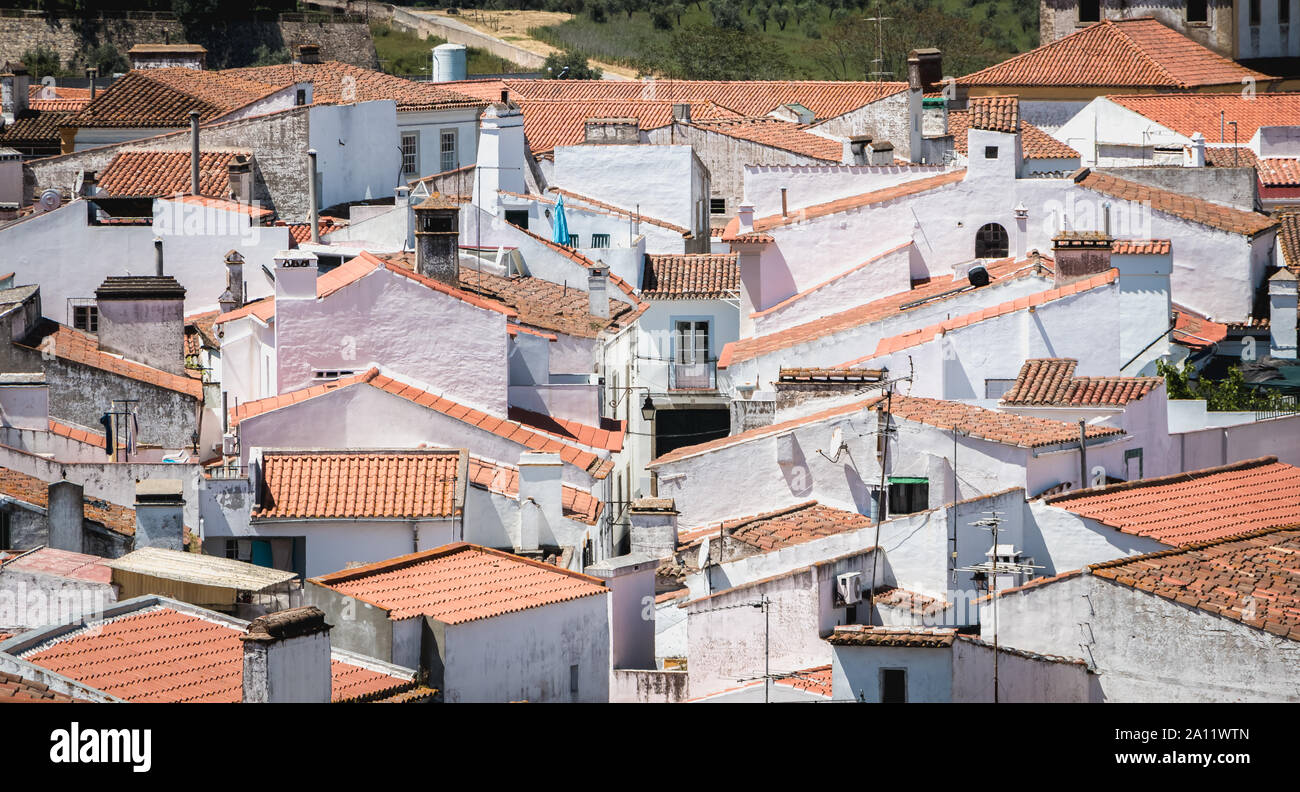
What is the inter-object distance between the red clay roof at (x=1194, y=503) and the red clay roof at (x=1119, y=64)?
35075 mm

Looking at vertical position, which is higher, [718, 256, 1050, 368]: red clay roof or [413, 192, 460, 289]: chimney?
[413, 192, 460, 289]: chimney

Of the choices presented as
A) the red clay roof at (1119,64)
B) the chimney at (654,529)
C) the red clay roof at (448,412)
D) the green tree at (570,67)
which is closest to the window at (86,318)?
the red clay roof at (448,412)

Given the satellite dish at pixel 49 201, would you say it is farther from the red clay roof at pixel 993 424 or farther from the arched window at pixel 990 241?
the red clay roof at pixel 993 424

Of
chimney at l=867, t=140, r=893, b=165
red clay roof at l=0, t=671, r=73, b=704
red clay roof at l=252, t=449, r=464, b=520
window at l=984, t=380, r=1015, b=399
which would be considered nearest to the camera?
red clay roof at l=0, t=671, r=73, b=704

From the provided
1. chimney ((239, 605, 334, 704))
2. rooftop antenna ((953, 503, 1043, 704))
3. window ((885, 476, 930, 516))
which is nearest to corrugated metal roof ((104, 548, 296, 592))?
chimney ((239, 605, 334, 704))

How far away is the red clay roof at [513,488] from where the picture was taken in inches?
1026

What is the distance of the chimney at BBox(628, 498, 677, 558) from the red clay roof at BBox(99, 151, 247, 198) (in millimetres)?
16979

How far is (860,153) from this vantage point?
45.0 metres

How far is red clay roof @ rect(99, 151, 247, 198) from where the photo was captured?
4119 centimetres

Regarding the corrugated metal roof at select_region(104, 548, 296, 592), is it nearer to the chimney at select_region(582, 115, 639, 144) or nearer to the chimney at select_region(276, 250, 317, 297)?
the chimney at select_region(276, 250, 317, 297)

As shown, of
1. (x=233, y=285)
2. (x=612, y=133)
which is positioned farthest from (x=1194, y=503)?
(x=612, y=133)

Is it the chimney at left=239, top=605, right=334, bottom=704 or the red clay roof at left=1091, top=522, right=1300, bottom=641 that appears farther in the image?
the red clay roof at left=1091, top=522, right=1300, bottom=641
